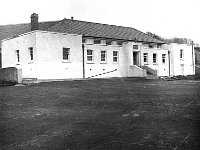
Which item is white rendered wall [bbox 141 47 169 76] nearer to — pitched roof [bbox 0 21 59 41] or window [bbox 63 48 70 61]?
window [bbox 63 48 70 61]

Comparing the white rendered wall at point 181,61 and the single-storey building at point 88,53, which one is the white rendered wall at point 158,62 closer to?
the single-storey building at point 88,53

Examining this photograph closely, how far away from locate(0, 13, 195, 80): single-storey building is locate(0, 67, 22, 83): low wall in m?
2.97

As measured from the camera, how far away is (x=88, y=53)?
3362 centimetres

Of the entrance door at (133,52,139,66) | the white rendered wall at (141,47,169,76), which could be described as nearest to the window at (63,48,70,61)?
the entrance door at (133,52,139,66)

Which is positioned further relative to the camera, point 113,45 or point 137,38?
point 137,38

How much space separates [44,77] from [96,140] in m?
22.9

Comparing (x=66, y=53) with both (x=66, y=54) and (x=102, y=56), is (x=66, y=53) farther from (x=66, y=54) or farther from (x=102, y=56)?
(x=102, y=56)

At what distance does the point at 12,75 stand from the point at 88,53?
33.6ft

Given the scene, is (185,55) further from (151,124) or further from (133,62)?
(151,124)

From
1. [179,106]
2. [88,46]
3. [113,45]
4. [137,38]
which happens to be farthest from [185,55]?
[179,106]

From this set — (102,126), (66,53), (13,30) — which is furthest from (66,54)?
(102,126)

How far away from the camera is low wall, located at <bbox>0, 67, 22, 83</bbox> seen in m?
25.6

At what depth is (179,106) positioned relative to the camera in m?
11.2

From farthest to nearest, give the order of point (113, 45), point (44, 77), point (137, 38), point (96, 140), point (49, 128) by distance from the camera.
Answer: point (137, 38), point (113, 45), point (44, 77), point (49, 128), point (96, 140)
